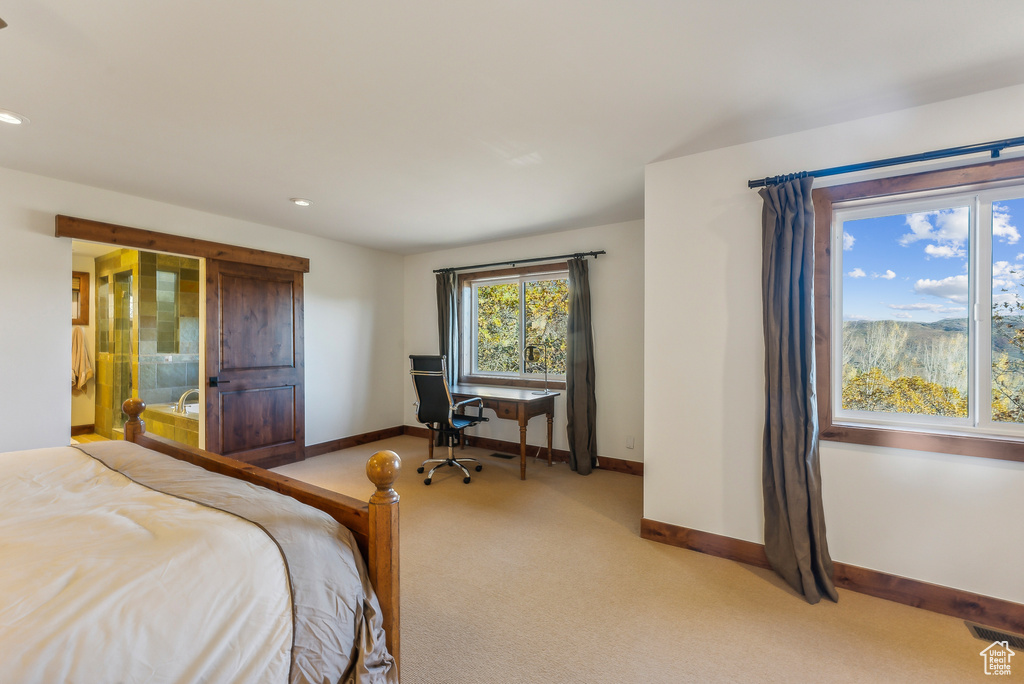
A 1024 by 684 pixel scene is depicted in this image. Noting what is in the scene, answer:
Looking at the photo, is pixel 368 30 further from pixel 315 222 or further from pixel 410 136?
pixel 315 222

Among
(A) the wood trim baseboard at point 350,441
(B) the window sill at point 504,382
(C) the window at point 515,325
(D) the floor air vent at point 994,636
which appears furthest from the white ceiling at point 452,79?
(A) the wood trim baseboard at point 350,441

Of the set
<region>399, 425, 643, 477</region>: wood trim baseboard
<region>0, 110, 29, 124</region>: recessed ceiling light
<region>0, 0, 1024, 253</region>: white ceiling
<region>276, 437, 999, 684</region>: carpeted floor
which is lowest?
<region>276, 437, 999, 684</region>: carpeted floor

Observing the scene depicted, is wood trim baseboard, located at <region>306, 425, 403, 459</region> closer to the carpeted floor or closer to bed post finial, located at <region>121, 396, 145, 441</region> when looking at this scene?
the carpeted floor

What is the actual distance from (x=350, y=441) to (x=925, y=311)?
17.0ft

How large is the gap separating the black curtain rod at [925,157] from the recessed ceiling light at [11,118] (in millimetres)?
3938

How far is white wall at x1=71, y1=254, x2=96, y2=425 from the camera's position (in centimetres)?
555

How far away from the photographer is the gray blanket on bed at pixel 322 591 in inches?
45.1

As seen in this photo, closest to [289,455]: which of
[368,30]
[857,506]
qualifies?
[368,30]

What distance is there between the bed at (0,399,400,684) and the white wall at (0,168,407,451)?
1925mm

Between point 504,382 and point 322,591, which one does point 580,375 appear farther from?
point 322,591

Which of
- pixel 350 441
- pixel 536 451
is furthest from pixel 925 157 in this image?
pixel 350 441

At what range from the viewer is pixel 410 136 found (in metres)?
2.48

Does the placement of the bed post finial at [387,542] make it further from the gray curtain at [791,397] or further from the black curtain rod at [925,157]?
the black curtain rod at [925,157]

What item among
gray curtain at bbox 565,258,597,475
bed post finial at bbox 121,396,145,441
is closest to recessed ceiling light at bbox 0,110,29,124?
bed post finial at bbox 121,396,145,441
